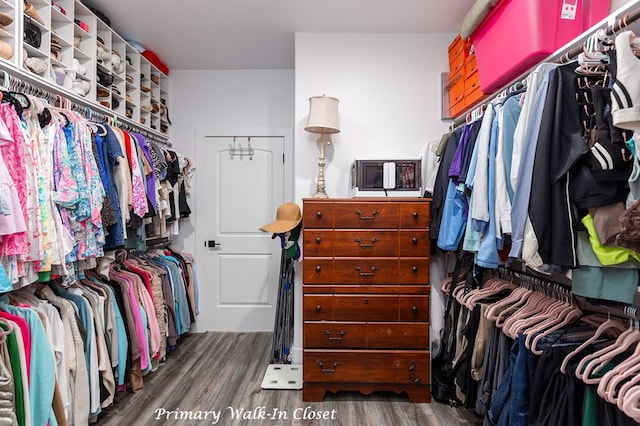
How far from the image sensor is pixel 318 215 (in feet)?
7.80

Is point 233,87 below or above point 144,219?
above

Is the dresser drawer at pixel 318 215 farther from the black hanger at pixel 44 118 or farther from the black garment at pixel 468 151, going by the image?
the black hanger at pixel 44 118

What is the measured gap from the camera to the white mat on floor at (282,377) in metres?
2.61

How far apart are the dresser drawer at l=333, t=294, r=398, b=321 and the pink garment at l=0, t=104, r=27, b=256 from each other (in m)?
1.65

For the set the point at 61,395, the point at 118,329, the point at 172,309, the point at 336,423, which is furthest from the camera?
the point at 172,309

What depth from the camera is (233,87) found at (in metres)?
3.72

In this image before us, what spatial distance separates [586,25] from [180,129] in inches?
131

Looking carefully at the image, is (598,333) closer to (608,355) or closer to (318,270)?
(608,355)

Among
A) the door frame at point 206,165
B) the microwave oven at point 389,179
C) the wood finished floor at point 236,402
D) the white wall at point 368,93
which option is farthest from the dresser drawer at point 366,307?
the door frame at point 206,165

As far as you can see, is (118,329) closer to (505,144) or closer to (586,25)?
(505,144)

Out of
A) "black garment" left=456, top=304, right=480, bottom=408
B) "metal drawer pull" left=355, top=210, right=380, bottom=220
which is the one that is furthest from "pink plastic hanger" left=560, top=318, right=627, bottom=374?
"metal drawer pull" left=355, top=210, right=380, bottom=220

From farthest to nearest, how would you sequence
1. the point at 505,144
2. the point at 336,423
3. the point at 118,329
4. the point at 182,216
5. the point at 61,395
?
the point at 182,216, the point at 118,329, the point at 336,423, the point at 61,395, the point at 505,144

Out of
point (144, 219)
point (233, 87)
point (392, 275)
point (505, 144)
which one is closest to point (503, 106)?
point (505, 144)

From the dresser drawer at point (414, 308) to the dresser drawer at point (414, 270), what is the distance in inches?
4.1
